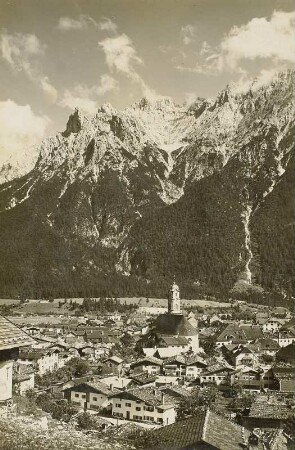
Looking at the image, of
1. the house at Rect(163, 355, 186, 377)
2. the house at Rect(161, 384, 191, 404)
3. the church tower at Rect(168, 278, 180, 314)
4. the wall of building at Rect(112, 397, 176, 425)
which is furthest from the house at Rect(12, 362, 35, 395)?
the church tower at Rect(168, 278, 180, 314)

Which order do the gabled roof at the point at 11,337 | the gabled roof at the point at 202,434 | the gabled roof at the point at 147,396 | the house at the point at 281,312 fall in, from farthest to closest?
the house at the point at 281,312 < the gabled roof at the point at 147,396 < the gabled roof at the point at 202,434 < the gabled roof at the point at 11,337

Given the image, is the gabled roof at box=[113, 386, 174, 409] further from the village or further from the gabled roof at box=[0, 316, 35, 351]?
the gabled roof at box=[0, 316, 35, 351]

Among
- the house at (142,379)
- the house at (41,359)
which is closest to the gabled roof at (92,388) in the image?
the house at (142,379)

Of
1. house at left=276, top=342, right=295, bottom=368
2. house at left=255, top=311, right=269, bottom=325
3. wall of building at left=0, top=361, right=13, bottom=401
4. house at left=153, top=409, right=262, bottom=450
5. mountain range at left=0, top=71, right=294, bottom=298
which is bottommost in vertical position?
house at left=276, top=342, right=295, bottom=368

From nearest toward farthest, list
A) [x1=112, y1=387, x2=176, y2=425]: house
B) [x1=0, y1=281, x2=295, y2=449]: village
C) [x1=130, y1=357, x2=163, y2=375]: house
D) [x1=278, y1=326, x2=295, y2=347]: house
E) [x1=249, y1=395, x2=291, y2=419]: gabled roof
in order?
[x1=0, y1=281, x2=295, y2=449]: village
[x1=249, y1=395, x2=291, y2=419]: gabled roof
[x1=112, y1=387, x2=176, y2=425]: house
[x1=130, y1=357, x2=163, y2=375]: house
[x1=278, y1=326, x2=295, y2=347]: house

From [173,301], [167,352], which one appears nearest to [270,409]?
[167,352]

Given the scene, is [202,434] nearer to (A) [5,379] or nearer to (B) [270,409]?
(A) [5,379]

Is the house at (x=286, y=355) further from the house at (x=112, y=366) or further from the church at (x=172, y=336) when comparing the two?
the house at (x=112, y=366)
